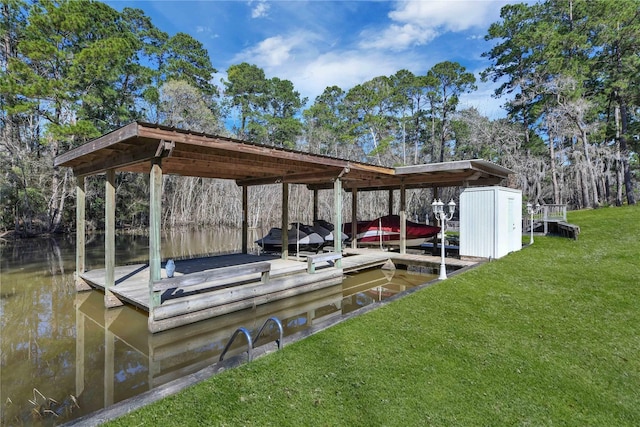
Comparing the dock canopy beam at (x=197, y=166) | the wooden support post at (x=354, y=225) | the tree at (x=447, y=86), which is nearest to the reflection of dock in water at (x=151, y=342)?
the dock canopy beam at (x=197, y=166)

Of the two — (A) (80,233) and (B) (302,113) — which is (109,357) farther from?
(B) (302,113)

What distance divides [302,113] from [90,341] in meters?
29.2

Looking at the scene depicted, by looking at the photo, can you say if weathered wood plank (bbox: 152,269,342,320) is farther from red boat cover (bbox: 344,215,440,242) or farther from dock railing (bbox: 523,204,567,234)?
dock railing (bbox: 523,204,567,234)

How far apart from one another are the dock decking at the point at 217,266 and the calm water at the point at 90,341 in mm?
370

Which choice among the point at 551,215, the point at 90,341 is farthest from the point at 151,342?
the point at 551,215

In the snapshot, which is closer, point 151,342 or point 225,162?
point 151,342

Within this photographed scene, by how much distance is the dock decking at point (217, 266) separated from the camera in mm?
5383

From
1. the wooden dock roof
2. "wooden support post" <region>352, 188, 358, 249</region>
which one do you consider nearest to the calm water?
the wooden dock roof

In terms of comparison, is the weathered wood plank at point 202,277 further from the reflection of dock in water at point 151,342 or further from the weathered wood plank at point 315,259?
the weathered wood plank at point 315,259

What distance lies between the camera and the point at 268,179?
8828 mm

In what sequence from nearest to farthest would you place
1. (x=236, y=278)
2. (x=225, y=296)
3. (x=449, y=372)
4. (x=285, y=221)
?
(x=449, y=372), (x=225, y=296), (x=236, y=278), (x=285, y=221)

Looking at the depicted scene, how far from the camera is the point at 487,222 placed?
7.98 meters

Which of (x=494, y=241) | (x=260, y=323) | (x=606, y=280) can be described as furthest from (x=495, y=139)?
(x=260, y=323)

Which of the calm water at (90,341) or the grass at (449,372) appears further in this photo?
the calm water at (90,341)
